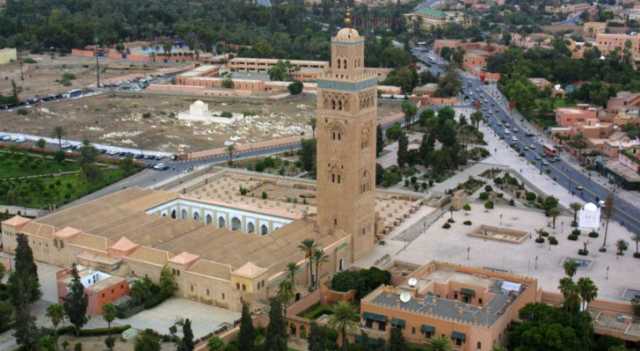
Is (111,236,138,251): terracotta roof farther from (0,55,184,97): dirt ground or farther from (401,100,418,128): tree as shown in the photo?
(0,55,184,97): dirt ground

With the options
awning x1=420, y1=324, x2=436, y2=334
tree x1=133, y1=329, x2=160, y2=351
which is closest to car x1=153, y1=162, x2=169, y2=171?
tree x1=133, y1=329, x2=160, y2=351

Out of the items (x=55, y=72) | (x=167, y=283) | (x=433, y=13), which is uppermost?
(x=433, y=13)

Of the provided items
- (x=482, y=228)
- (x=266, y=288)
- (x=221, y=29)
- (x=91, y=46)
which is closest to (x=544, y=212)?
(x=482, y=228)

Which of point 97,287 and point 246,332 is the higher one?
point 246,332

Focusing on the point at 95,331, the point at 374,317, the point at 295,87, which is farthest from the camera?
the point at 295,87

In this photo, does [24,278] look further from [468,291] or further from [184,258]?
[468,291]

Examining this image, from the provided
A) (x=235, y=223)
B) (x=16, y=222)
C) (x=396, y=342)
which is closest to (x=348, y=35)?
(x=235, y=223)

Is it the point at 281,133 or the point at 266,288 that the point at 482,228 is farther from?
Result: the point at 281,133

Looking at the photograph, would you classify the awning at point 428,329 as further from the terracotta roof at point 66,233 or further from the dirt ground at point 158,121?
the dirt ground at point 158,121
